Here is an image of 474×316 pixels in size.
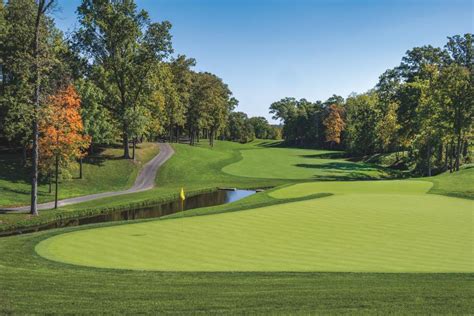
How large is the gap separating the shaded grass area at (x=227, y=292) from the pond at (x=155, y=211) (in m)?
12.1

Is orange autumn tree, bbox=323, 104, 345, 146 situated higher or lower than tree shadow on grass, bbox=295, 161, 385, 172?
→ higher

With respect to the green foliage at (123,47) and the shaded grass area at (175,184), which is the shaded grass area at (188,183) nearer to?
the shaded grass area at (175,184)

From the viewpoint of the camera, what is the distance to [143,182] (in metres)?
50.2

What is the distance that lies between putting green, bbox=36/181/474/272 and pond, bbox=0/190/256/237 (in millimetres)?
5607

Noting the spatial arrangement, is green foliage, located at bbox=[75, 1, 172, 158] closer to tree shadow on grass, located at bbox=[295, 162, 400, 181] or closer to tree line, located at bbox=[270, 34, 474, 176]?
tree shadow on grass, located at bbox=[295, 162, 400, 181]

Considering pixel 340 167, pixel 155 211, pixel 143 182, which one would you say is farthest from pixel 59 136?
pixel 340 167

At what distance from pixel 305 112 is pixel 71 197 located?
113287 mm

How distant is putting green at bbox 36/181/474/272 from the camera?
13102mm

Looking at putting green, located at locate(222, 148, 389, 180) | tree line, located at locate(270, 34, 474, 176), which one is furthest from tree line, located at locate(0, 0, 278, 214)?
tree line, located at locate(270, 34, 474, 176)

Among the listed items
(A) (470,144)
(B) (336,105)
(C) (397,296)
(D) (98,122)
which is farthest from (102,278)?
(B) (336,105)

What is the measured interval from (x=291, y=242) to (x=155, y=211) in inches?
821

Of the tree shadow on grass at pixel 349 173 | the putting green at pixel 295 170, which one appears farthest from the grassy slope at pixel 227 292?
the tree shadow on grass at pixel 349 173

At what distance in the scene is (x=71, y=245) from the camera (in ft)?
52.1

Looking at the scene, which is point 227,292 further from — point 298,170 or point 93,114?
point 298,170
